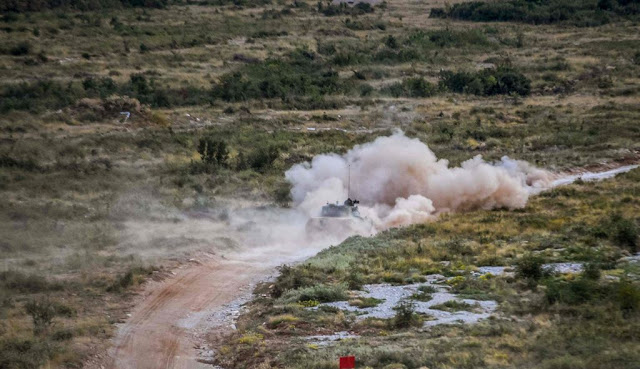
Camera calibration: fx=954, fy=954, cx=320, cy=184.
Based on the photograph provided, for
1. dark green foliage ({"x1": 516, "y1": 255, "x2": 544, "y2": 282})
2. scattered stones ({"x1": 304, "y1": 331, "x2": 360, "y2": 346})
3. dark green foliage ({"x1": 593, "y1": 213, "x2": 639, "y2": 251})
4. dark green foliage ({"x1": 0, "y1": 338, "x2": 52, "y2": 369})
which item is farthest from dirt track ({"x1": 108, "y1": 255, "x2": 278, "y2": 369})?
dark green foliage ({"x1": 593, "y1": 213, "x2": 639, "y2": 251})

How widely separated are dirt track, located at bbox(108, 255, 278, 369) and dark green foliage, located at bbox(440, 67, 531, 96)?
4641 centimetres

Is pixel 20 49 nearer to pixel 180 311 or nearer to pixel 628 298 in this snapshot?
pixel 180 311

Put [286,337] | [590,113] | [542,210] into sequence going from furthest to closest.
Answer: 1. [590,113]
2. [542,210]
3. [286,337]

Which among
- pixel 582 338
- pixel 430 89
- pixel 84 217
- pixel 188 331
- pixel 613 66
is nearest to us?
pixel 582 338

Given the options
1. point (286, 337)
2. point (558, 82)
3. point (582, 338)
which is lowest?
point (558, 82)

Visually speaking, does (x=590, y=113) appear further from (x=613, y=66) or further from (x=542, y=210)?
(x=542, y=210)

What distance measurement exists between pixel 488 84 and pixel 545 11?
122 feet

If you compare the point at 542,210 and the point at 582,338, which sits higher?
the point at 582,338

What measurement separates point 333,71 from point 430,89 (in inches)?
329

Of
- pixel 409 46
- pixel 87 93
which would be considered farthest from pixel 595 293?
pixel 409 46

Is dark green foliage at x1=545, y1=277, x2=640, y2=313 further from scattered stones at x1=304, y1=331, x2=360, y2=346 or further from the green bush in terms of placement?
the green bush

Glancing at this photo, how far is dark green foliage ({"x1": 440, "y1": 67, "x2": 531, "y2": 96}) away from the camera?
75375mm

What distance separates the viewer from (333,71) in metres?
76.6

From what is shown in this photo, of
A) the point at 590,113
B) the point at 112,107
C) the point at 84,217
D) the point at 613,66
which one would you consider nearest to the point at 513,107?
the point at 590,113
